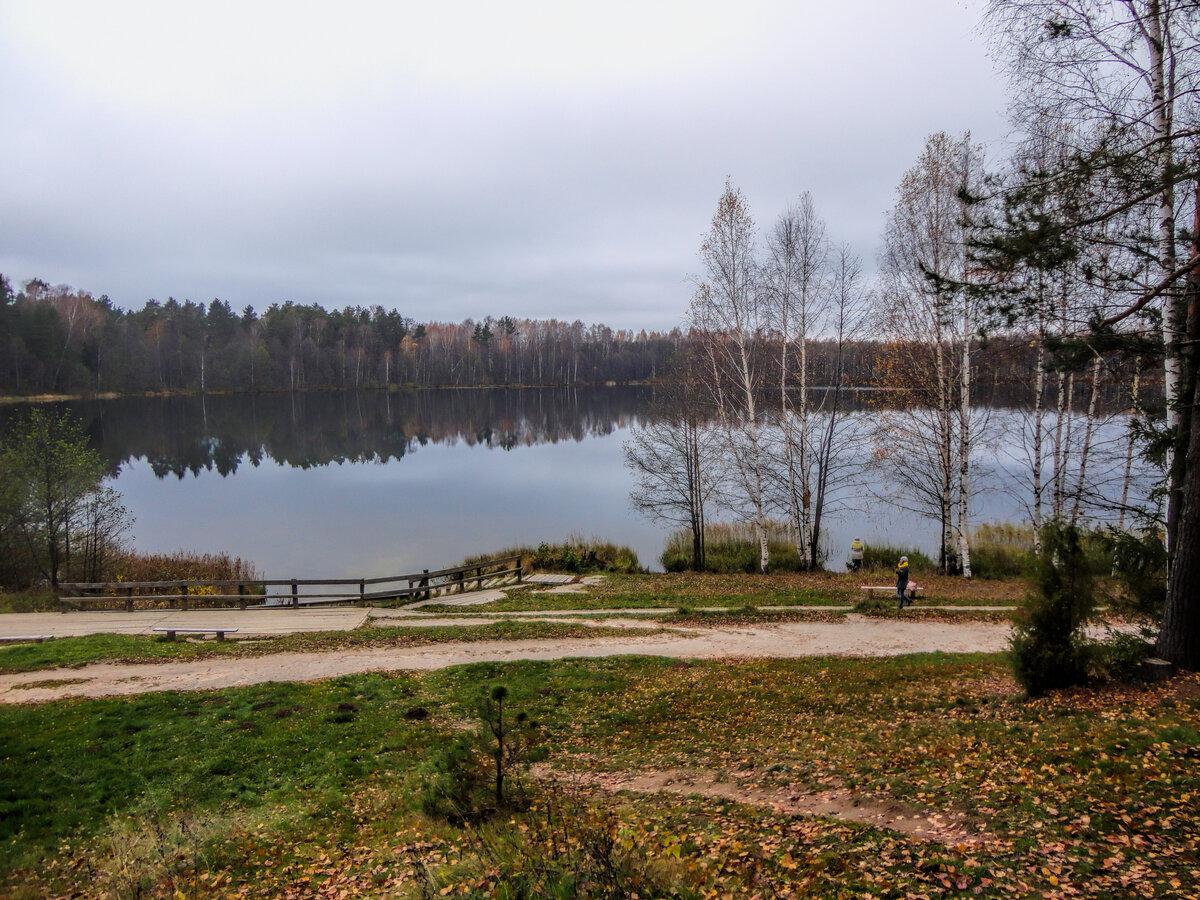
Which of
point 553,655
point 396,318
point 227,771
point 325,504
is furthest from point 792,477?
point 396,318

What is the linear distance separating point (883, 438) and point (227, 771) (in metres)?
22.1

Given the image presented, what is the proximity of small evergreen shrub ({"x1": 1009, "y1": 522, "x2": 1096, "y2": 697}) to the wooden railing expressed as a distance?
16.2 meters

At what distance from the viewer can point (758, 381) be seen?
83.7ft

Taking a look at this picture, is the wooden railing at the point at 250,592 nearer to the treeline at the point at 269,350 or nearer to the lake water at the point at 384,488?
the lake water at the point at 384,488

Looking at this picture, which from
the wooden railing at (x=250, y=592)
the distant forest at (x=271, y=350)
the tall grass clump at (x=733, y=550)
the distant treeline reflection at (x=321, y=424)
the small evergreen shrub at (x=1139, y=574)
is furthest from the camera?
the distant forest at (x=271, y=350)

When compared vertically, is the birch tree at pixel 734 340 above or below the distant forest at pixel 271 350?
below

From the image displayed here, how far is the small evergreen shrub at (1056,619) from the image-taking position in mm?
8625

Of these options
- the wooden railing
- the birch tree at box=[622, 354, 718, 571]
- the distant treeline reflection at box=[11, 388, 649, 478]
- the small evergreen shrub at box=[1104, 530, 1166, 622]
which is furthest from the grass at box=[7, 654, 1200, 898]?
the distant treeline reflection at box=[11, 388, 649, 478]

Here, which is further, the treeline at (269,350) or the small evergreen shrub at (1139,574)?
the treeline at (269,350)

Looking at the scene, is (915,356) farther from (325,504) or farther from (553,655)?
(325,504)

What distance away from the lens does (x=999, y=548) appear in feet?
80.5

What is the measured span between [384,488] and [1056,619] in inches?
1519

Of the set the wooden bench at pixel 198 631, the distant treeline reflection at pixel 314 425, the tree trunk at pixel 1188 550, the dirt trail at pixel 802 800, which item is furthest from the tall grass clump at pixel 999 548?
the distant treeline reflection at pixel 314 425

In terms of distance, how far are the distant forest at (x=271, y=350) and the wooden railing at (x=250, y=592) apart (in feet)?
125
